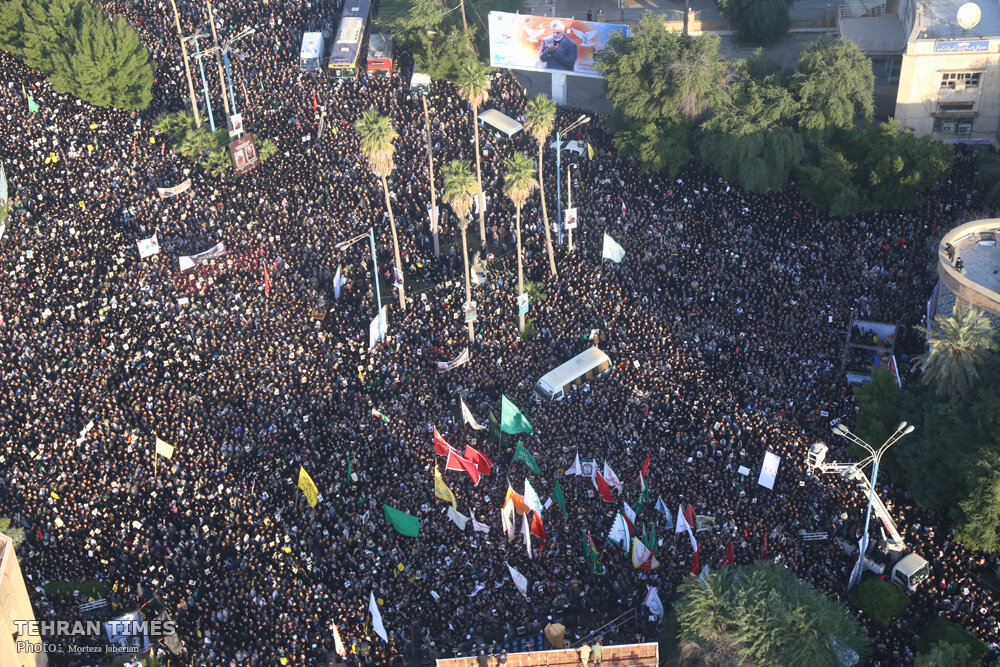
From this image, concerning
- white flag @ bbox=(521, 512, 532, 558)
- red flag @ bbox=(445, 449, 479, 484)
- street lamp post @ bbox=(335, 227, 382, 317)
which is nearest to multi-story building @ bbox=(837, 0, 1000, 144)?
street lamp post @ bbox=(335, 227, 382, 317)

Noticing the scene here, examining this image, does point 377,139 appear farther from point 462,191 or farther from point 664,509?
point 664,509

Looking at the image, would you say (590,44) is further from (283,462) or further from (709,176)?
(283,462)

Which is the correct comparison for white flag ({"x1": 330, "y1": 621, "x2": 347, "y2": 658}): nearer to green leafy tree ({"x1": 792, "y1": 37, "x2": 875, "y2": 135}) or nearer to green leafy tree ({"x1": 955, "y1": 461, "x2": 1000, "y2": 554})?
green leafy tree ({"x1": 955, "y1": 461, "x2": 1000, "y2": 554})

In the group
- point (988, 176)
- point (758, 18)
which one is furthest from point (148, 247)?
point (988, 176)

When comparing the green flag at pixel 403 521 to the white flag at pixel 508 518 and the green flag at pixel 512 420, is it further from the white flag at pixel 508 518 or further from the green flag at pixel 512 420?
the green flag at pixel 512 420

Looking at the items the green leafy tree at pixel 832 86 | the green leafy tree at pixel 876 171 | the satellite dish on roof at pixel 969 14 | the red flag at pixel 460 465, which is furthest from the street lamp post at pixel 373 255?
the satellite dish on roof at pixel 969 14
